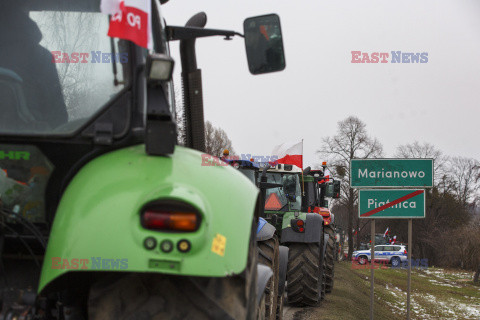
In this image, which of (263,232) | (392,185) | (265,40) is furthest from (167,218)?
(392,185)

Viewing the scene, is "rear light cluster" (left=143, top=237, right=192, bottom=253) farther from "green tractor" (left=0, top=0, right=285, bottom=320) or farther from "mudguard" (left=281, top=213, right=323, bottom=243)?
"mudguard" (left=281, top=213, right=323, bottom=243)

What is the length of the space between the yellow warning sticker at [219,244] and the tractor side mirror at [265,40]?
50.6 inches

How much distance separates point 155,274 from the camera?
218cm

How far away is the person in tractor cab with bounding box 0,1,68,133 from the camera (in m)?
2.67

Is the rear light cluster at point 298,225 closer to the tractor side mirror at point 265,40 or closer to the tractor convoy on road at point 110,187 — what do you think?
the tractor convoy on road at point 110,187

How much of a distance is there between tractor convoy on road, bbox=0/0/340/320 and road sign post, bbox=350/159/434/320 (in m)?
7.49

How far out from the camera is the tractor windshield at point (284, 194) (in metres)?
13.4

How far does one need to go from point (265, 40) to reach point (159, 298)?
1.56m

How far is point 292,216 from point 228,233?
10.1 metres

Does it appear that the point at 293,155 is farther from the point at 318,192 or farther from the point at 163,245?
the point at 163,245

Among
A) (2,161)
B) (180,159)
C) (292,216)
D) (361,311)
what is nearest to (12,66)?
(2,161)

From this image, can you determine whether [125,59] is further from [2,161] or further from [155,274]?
[155,274]

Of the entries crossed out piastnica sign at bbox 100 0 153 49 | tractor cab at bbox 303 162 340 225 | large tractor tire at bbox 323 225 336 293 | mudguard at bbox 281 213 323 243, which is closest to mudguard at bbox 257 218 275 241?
mudguard at bbox 281 213 323 243

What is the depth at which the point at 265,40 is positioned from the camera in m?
3.19
